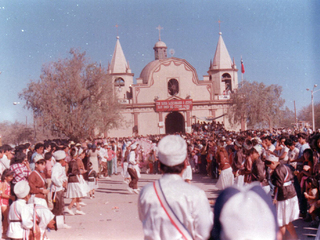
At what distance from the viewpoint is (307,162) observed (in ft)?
25.1

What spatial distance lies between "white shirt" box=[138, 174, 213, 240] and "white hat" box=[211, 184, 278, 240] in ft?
2.00

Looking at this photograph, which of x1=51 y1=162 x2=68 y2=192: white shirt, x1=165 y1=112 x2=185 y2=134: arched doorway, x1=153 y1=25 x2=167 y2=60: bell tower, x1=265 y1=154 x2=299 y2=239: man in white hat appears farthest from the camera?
x1=153 y1=25 x2=167 y2=60: bell tower

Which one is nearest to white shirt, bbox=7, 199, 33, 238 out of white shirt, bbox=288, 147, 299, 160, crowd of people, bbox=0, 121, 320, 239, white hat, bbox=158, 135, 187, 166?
crowd of people, bbox=0, 121, 320, 239

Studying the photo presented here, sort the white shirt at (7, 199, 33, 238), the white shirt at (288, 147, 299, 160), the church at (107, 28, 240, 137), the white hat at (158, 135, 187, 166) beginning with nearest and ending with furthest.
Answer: the white hat at (158, 135, 187, 166), the white shirt at (7, 199, 33, 238), the white shirt at (288, 147, 299, 160), the church at (107, 28, 240, 137)

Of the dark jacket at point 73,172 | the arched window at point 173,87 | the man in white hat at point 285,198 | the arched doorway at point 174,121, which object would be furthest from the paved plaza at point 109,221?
the arched doorway at point 174,121

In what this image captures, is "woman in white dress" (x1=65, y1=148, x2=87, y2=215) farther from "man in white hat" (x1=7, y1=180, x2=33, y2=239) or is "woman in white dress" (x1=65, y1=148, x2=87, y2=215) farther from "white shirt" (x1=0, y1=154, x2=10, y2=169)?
"man in white hat" (x1=7, y1=180, x2=33, y2=239)

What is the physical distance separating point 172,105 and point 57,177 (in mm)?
38127

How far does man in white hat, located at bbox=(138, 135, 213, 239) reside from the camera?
2557 mm

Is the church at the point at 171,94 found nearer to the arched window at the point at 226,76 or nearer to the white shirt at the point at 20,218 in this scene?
the arched window at the point at 226,76

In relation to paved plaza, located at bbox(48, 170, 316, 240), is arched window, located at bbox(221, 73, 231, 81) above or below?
above

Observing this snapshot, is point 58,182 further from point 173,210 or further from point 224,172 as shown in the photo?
point 173,210

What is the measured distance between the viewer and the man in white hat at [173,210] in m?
2.56

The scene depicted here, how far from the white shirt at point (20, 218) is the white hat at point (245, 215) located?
183 inches

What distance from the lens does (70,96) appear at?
27047 mm
